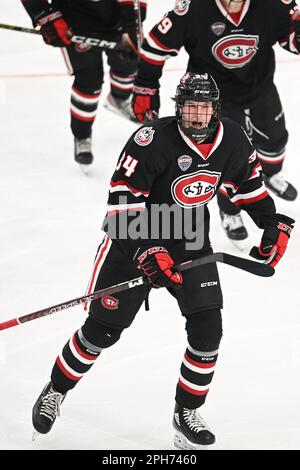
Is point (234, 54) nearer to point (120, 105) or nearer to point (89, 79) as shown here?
point (89, 79)

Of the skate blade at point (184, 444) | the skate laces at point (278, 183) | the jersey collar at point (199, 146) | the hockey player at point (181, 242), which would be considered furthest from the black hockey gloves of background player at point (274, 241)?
the skate laces at point (278, 183)

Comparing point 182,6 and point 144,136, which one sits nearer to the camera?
point 144,136

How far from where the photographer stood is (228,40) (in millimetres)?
4281

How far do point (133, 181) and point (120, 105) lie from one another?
2.87 meters

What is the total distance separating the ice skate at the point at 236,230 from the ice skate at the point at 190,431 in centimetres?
153

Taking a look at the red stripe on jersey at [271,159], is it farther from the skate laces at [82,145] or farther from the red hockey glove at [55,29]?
the red hockey glove at [55,29]

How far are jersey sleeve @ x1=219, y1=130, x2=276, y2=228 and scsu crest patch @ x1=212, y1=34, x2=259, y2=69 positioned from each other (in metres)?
1.18

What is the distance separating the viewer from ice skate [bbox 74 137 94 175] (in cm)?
532

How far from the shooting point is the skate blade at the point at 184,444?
3164 mm

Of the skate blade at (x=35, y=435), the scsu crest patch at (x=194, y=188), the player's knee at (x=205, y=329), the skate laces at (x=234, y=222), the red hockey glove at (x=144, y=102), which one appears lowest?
the skate laces at (x=234, y=222)

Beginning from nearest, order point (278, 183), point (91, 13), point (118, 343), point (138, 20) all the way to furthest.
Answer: point (118, 343)
point (278, 183)
point (91, 13)
point (138, 20)

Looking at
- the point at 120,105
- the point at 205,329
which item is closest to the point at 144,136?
the point at 205,329

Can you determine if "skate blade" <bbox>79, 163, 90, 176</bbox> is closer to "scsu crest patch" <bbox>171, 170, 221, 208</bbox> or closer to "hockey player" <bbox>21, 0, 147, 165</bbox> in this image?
"hockey player" <bbox>21, 0, 147, 165</bbox>

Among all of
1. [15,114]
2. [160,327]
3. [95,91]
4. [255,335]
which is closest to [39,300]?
[160,327]
